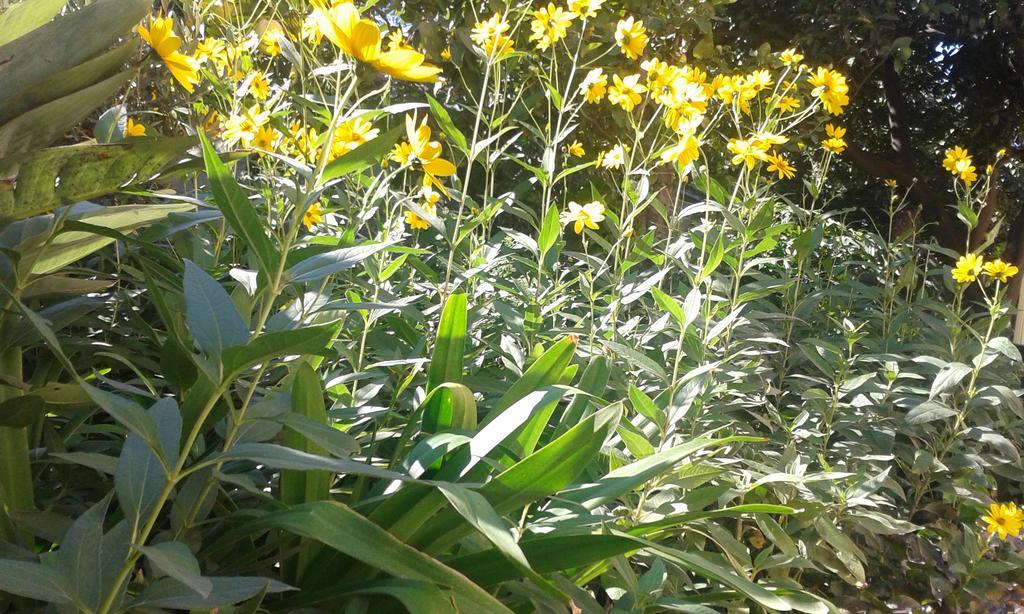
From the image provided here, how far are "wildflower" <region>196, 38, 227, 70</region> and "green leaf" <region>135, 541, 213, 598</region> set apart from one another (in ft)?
3.77

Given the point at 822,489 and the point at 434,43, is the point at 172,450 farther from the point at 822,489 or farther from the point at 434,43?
the point at 434,43

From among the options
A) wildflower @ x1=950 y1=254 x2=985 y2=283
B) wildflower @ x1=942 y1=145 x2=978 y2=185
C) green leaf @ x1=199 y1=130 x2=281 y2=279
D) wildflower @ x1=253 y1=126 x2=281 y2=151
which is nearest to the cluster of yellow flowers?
wildflower @ x1=950 y1=254 x2=985 y2=283

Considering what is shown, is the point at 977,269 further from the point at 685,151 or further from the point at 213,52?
the point at 213,52

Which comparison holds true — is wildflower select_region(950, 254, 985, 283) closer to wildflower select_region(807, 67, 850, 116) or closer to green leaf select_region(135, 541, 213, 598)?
wildflower select_region(807, 67, 850, 116)

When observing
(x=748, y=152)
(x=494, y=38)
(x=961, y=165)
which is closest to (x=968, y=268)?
(x=961, y=165)

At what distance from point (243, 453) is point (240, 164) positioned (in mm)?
1510

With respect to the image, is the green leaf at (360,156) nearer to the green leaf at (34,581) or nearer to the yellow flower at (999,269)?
the green leaf at (34,581)

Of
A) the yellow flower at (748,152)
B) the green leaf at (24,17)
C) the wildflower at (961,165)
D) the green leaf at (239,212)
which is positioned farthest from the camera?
the wildflower at (961,165)

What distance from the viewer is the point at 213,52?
1.78 metres

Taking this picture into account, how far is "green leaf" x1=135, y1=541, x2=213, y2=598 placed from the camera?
62 centimetres

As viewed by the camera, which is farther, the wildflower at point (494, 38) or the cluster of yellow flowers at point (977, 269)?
the cluster of yellow flowers at point (977, 269)

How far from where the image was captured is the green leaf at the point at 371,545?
0.80m

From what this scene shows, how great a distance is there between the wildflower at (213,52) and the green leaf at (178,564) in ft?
3.77

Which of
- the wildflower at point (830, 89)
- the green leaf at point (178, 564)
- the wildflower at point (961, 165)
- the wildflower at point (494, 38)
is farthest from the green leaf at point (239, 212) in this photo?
the wildflower at point (961, 165)
